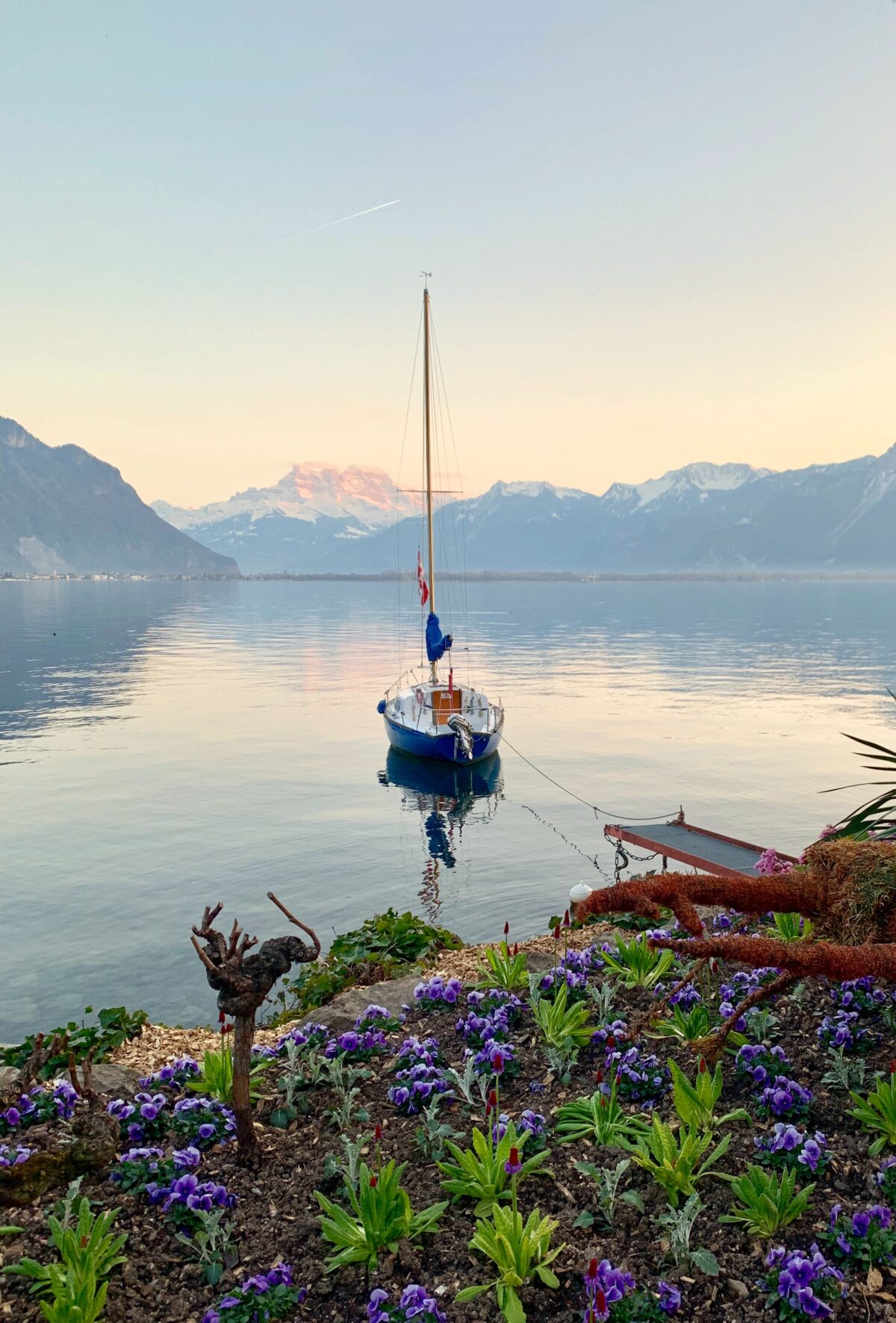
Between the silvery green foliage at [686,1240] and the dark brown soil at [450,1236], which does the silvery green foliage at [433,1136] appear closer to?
the dark brown soil at [450,1236]

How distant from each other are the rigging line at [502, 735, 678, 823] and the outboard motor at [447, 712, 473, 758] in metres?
3.34

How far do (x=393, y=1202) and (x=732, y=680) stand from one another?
197 feet

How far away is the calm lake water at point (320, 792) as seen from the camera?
60.2 feet

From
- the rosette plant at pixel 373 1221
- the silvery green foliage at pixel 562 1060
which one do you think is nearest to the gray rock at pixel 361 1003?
the silvery green foliage at pixel 562 1060

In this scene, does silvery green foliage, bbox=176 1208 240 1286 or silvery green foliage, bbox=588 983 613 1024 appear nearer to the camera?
silvery green foliage, bbox=176 1208 240 1286

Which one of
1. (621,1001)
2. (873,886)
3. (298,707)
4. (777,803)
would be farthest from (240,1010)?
(298,707)

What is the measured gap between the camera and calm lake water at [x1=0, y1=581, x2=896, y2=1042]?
18.3m

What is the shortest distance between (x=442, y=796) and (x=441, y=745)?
213 centimetres

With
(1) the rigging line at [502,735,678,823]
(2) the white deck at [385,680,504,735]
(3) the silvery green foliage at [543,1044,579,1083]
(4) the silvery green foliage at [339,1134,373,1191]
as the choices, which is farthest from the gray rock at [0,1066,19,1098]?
(2) the white deck at [385,680,504,735]

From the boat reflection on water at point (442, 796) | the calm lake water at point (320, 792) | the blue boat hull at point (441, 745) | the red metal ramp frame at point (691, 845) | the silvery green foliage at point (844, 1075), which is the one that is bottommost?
the boat reflection on water at point (442, 796)

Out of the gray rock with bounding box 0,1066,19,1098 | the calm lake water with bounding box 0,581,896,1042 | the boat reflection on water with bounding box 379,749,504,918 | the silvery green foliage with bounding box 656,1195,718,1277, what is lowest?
the boat reflection on water with bounding box 379,749,504,918

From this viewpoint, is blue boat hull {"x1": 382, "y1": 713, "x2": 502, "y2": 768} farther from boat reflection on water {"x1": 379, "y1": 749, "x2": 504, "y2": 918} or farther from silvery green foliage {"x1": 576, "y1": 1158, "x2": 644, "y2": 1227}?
silvery green foliage {"x1": 576, "y1": 1158, "x2": 644, "y2": 1227}

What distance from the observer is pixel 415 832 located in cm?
2619

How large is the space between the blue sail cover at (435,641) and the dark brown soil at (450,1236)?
30.4m
